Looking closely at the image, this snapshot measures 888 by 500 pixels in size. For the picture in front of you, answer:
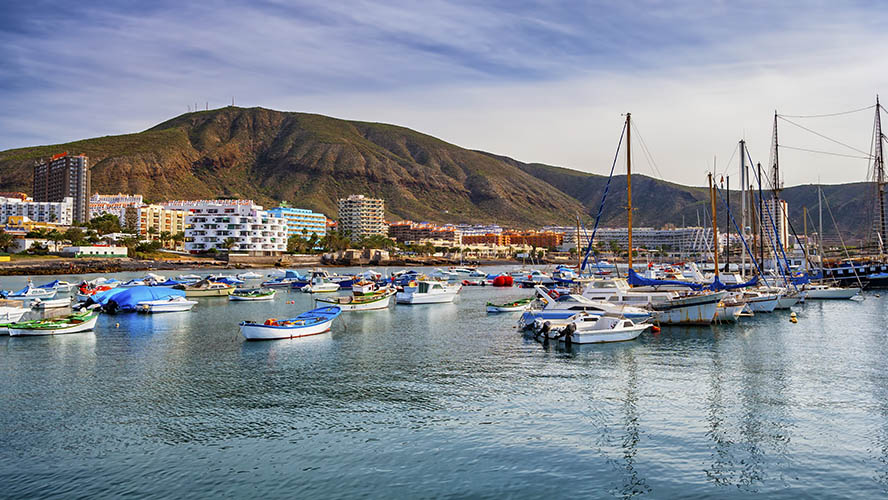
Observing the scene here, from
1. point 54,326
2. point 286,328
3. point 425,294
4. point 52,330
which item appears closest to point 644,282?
point 425,294

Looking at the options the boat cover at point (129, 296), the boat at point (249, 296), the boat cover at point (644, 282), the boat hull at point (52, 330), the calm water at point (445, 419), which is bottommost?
the calm water at point (445, 419)

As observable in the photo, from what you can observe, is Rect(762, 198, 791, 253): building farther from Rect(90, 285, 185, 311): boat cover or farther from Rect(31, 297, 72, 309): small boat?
Rect(31, 297, 72, 309): small boat

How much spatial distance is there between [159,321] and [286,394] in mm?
28220

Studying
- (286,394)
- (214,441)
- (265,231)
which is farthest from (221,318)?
(265,231)

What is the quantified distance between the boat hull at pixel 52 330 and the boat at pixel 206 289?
2661 centimetres

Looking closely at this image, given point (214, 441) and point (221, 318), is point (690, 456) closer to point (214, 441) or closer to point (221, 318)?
point (214, 441)

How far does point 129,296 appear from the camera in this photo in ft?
174

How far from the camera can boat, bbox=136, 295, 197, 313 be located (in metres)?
52.2

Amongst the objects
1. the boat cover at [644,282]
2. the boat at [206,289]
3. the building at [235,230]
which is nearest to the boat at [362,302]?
the boat at [206,289]

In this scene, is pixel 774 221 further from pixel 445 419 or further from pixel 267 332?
pixel 445 419

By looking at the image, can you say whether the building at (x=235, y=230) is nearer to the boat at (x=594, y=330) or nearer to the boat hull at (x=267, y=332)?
the boat hull at (x=267, y=332)

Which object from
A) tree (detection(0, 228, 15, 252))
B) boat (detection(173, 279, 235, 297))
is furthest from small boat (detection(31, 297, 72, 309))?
tree (detection(0, 228, 15, 252))

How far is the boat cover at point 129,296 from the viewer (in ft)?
172

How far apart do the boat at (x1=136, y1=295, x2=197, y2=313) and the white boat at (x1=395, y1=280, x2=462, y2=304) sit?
19521 mm
